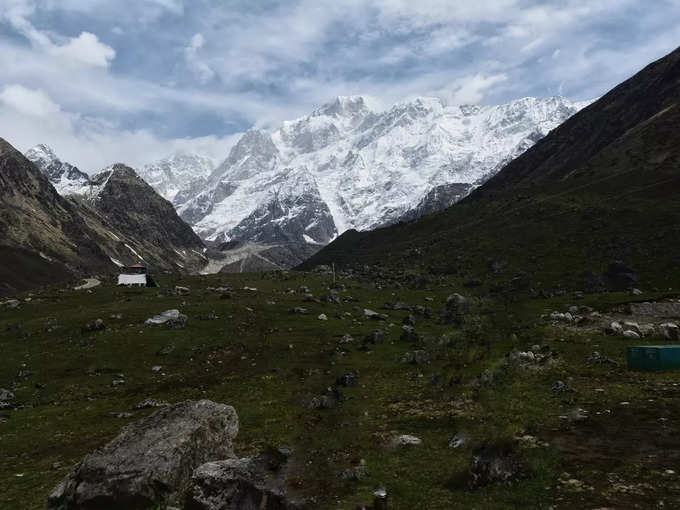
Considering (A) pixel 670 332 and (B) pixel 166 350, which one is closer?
(A) pixel 670 332

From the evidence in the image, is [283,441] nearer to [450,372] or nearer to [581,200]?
[450,372]

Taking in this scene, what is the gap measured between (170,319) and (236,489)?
45830 millimetres

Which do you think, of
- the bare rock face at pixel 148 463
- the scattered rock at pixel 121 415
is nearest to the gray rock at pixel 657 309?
the bare rock face at pixel 148 463

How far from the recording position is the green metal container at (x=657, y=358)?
29.9m

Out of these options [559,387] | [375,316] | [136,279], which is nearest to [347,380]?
[559,387]

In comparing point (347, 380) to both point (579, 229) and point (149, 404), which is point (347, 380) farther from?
point (579, 229)

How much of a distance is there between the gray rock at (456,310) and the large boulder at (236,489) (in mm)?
45668

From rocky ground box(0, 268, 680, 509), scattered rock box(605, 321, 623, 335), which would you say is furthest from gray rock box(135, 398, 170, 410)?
scattered rock box(605, 321, 623, 335)

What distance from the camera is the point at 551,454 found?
18922 mm

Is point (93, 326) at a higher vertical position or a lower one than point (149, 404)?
higher

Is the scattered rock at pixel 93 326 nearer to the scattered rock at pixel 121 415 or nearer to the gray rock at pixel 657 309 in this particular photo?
the scattered rock at pixel 121 415

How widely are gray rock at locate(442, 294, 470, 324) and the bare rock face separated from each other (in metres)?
43.5

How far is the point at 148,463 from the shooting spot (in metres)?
18.4

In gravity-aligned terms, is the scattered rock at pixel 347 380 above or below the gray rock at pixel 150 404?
below
